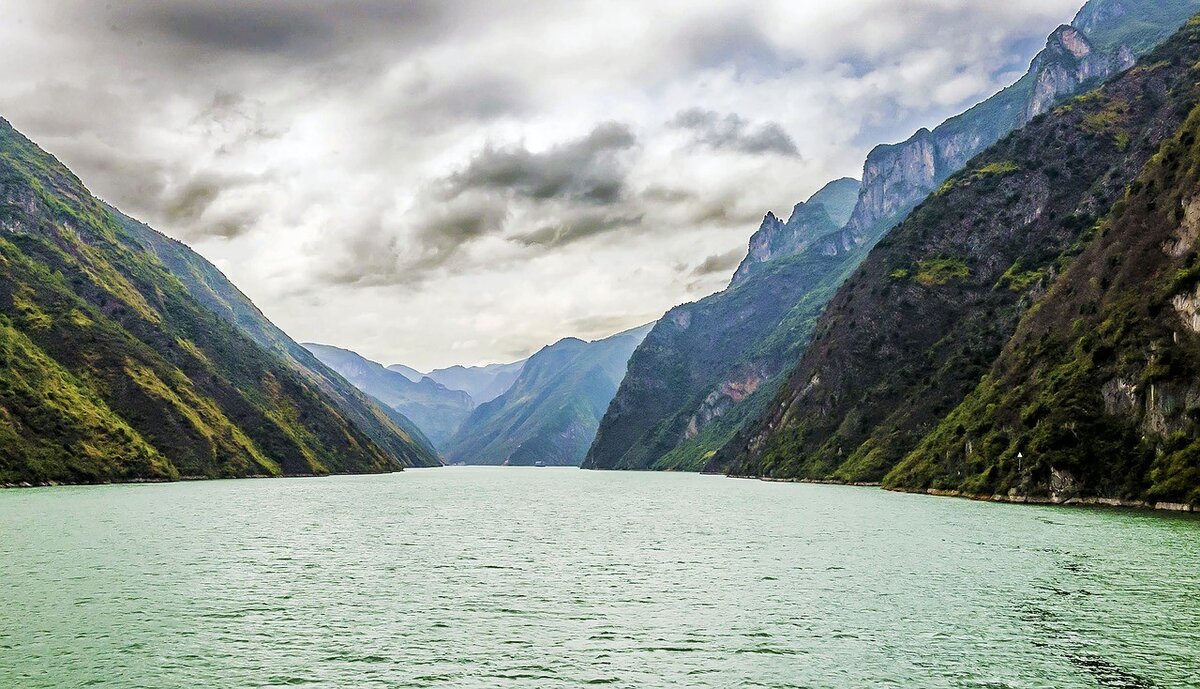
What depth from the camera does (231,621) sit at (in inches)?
2201

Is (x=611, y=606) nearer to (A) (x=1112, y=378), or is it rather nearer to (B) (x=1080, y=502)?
(B) (x=1080, y=502)

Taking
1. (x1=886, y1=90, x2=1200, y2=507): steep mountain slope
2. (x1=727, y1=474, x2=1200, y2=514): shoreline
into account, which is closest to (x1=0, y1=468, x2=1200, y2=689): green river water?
(x1=727, y1=474, x2=1200, y2=514): shoreline

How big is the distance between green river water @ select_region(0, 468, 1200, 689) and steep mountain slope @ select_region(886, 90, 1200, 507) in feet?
66.0

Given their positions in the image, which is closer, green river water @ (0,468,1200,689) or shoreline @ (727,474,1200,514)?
green river water @ (0,468,1200,689)

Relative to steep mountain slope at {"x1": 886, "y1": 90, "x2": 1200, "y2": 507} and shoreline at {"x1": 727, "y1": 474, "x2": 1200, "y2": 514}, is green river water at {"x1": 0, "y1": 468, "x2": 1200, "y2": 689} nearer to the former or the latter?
shoreline at {"x1": 727, "y1": 474, "x2": 1200, "y2": 514}

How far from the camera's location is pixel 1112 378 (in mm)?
144125

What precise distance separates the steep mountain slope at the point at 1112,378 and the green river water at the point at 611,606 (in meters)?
20.1

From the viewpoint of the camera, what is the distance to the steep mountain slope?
129125 millimetres

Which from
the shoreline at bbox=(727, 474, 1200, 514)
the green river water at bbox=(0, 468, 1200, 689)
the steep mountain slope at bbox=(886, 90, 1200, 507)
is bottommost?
the green river water at bbox=(0, 468, 1200, 689)

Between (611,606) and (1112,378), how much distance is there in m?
122

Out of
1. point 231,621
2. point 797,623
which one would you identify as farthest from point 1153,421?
point 231,621

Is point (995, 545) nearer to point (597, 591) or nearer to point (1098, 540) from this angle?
point (1098, 540)

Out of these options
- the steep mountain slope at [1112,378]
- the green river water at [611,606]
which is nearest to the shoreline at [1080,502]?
the steep mountain slope at [1112,378]

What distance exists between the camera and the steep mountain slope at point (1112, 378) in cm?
Answer: 12912
